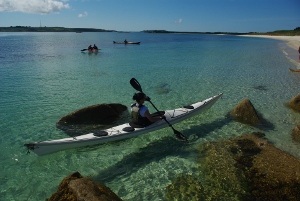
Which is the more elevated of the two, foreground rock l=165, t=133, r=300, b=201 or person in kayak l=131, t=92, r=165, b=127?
person in kayak l=131, t=92, r=165, b=127

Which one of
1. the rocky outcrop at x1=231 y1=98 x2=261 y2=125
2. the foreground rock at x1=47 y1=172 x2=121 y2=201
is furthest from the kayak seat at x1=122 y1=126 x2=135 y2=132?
the rocky outcrop at x1=231 y1=98 x2=261 y2=125

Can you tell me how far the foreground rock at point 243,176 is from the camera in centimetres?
616

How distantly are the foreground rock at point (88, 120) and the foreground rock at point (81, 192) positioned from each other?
4879 mm

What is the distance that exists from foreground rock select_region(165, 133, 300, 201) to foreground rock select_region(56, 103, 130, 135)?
442cm

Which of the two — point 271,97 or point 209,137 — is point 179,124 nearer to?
point 209,137

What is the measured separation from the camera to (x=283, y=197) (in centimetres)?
594

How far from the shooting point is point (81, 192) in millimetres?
4645

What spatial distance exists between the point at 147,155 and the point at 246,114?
222 inches

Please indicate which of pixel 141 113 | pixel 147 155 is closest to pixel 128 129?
pixel 141 113

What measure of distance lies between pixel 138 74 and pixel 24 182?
1818 centimetres

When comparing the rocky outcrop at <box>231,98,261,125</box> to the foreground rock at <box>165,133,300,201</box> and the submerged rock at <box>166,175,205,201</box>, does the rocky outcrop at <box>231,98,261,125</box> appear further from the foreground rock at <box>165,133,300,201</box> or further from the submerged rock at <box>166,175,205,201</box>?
the submerged rock at <box>166,175,205,201</box>

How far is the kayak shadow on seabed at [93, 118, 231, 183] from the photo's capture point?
7352 millimetres

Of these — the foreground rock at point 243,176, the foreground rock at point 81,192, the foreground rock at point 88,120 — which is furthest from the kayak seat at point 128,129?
the foreground rock at point 81,192

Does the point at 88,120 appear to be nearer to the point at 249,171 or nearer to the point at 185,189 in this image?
the point at 185,189
